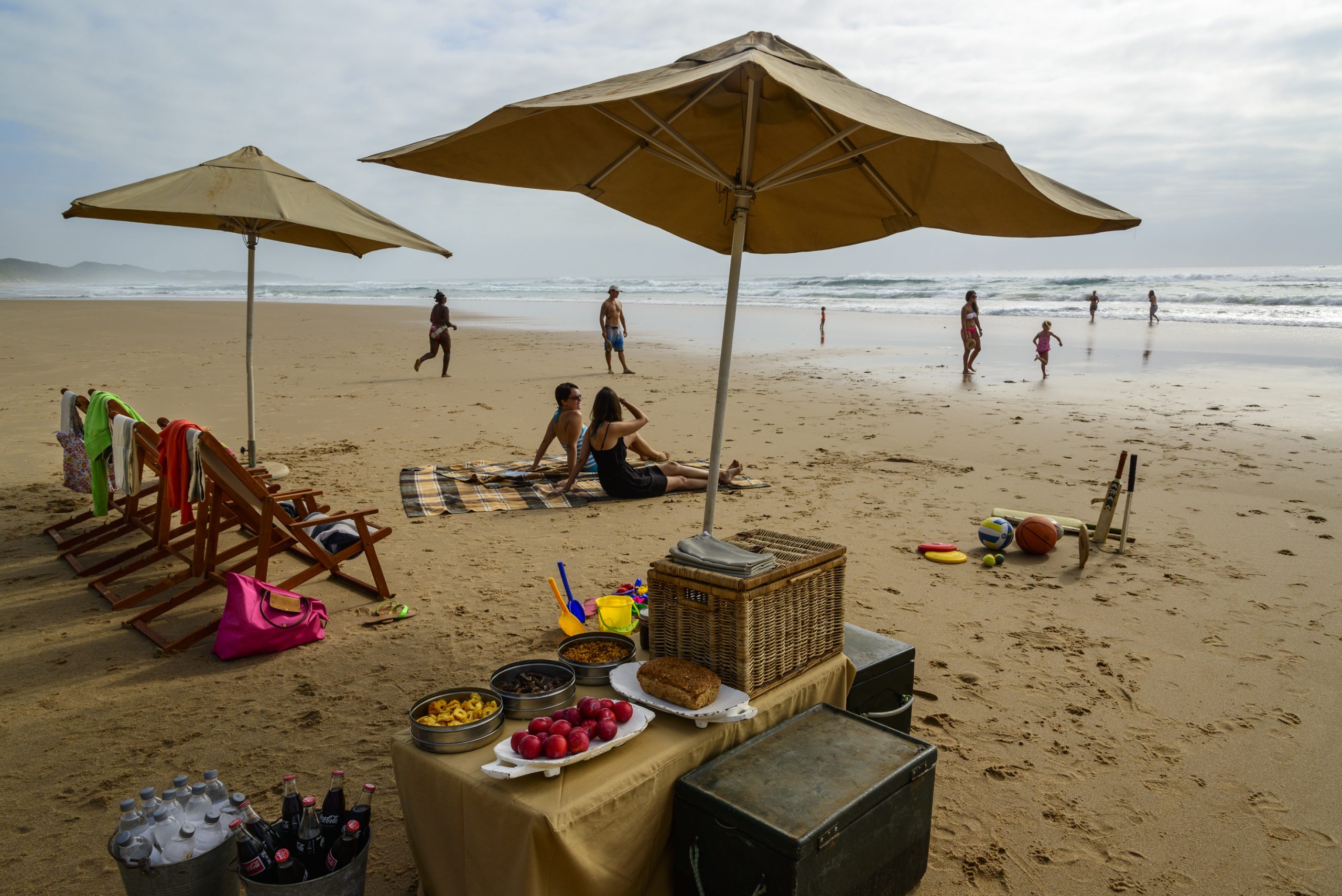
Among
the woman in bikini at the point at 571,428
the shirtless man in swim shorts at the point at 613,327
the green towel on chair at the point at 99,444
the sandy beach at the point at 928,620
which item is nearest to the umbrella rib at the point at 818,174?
the sandy beach at the point at 928,620

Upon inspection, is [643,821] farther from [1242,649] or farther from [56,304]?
[56,304]

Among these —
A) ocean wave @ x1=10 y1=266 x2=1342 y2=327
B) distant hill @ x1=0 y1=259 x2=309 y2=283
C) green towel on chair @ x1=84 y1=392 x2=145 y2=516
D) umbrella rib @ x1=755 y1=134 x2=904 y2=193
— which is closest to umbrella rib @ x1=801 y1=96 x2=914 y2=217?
umbrella rib @ x1=755 y1=134 x2=904 y2=193

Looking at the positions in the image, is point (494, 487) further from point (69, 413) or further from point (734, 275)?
point (734, 275)

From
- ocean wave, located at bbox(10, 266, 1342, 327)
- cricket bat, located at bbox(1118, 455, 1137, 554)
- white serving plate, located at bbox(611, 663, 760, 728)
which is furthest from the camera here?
ocean wave, located at bbox(10, 266, 1342, 327)

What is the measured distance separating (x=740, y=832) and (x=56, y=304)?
40665 millimetres

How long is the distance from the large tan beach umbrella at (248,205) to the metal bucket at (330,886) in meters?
4.62

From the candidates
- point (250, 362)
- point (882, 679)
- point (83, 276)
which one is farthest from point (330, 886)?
point (83, 276)

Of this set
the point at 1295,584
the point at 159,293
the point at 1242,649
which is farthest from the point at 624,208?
the point at 159,293

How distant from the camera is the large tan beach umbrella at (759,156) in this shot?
107 inches

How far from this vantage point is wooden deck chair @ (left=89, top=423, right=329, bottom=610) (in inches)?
176

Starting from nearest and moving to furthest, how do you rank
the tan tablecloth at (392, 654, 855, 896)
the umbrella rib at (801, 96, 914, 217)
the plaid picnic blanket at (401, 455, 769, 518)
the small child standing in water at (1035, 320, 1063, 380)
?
the tan tablecloth at (392, 654, 855, 896)
the umbrella rib at (801, 96, 914, 217)
the plaid picnic blanket at (401, 455, 769, 518)
the small child standing in water at (1035, 320, 1063, 380)

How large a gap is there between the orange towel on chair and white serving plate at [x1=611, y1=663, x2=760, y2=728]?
302cm

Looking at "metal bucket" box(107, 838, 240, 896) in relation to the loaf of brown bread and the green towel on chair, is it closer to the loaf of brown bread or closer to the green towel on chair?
the loaf of brown bread

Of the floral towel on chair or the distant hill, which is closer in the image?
the floral towel on chair
